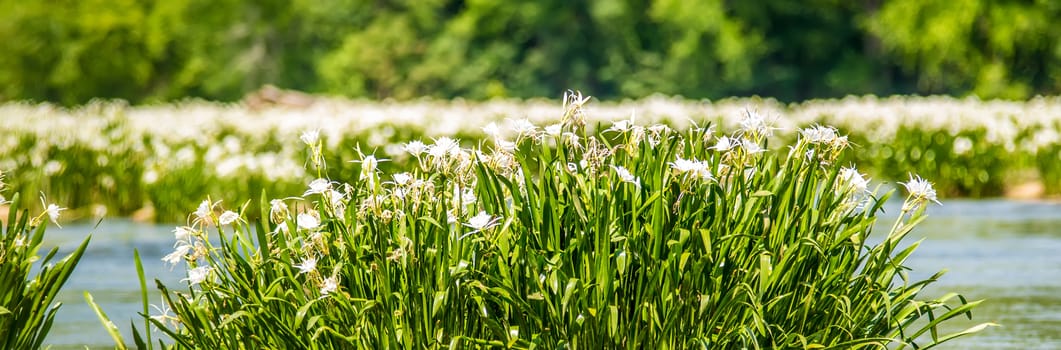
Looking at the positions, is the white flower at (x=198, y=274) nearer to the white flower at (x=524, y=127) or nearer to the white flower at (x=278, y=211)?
the white flower at (x=278, y=211)

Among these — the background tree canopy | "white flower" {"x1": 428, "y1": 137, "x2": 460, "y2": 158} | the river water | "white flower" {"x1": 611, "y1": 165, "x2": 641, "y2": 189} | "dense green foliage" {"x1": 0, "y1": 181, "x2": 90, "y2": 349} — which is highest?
the background tree canopy

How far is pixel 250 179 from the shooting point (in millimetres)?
16328

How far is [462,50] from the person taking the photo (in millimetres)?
67125

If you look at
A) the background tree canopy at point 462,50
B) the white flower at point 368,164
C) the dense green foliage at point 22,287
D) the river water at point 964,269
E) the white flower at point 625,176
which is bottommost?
the river water at point 964,269

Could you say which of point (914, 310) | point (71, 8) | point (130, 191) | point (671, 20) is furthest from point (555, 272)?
point (71, 8)

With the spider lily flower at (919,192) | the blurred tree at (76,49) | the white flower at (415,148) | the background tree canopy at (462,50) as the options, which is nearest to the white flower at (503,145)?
the white flower at (415,148)

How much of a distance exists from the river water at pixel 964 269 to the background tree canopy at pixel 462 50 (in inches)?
1645

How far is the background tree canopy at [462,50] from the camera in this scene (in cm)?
6153

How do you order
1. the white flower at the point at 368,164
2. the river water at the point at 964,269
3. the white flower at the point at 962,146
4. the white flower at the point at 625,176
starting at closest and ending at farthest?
the white flower at the point at 625,176 < the white flower at the point at 368,164 < the river water at the point at 964,269 < the white flower at the point at 962,146

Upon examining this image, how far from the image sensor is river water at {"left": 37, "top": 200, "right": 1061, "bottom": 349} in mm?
8711

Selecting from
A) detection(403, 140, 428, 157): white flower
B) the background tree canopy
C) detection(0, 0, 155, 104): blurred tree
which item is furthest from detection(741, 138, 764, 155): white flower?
detection(0, 0, 155, 104): blurred tree

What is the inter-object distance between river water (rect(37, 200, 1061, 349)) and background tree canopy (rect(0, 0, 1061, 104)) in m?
41.8

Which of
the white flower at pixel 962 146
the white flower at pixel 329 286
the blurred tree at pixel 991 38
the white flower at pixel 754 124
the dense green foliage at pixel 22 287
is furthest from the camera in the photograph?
the blurred tree at pixel 991 38

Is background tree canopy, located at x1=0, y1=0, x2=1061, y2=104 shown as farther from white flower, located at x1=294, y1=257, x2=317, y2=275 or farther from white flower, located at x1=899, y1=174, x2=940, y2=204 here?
white flower, located at x1=294, y1=257, x2=317, y2=275
